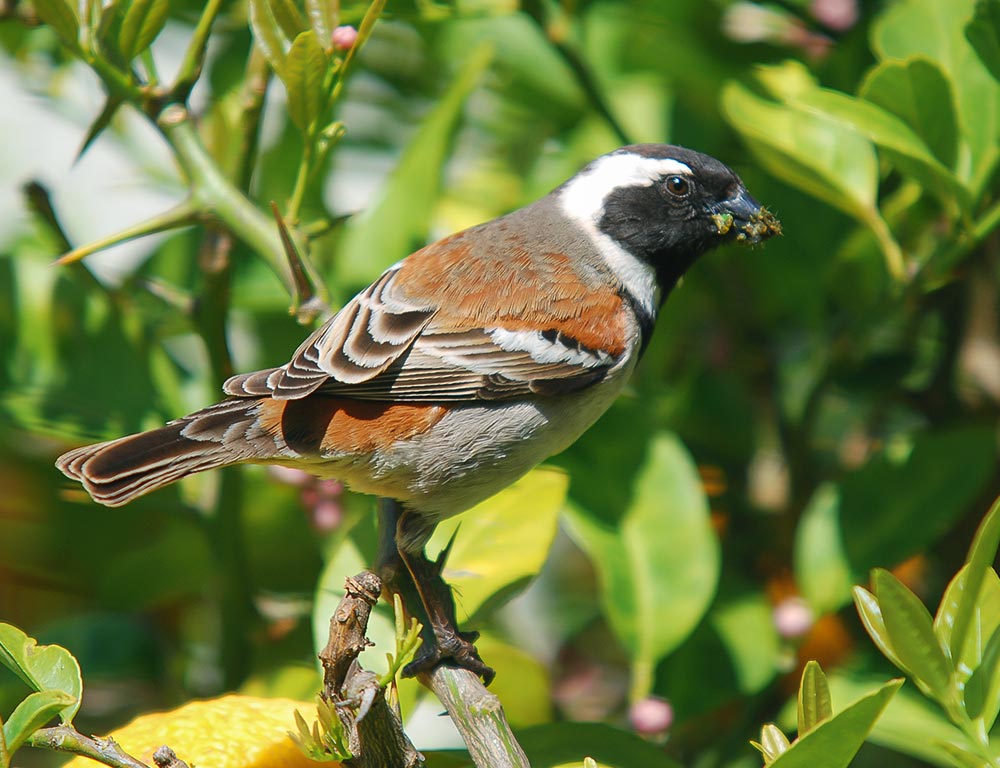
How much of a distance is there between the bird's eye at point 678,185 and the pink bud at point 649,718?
1.33 meters

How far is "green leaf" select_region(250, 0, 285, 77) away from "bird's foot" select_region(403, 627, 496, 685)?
112 centimetres

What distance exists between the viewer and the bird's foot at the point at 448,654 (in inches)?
85.4

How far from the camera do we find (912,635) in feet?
5.42

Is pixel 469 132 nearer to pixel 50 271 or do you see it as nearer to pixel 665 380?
pixel 665 380

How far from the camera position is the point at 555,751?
2156 mm

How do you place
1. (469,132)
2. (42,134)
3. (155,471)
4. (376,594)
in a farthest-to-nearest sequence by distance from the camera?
(42,134), (469,132), (155,471), (376,594)

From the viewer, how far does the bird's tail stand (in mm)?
2426

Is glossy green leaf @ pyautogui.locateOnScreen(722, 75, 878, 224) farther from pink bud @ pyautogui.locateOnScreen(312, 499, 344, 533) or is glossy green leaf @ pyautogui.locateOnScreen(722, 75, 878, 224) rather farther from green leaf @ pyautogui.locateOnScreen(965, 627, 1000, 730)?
pink bud @ pyautogui.locateOnScreen(312, 499, 344, 533)

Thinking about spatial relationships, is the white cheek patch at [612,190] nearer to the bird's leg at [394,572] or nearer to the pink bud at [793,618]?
the pink bud at [793,618]

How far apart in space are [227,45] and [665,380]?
1668 millimetres

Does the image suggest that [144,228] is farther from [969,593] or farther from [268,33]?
[969,593]

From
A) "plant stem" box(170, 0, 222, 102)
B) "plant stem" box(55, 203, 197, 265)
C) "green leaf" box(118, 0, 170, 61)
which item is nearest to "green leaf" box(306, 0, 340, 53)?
"plant stem" box(170, 0, 222, 102)

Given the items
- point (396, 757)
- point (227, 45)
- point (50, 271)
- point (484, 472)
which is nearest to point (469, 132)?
point (227, 45)

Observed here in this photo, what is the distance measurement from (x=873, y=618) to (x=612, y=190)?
1.72m
